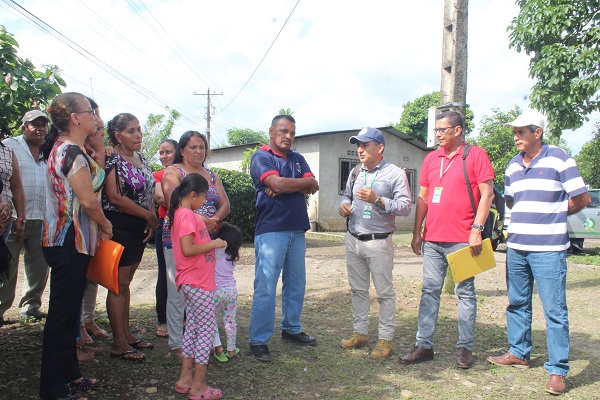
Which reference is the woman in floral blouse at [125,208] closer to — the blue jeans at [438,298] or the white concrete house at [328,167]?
the blue jeans at [438,298]

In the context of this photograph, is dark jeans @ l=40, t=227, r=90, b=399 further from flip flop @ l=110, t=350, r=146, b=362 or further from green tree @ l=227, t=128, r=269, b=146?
green tree @ l=227, t=128, r=269, b=146

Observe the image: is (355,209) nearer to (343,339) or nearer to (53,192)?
(343,339)

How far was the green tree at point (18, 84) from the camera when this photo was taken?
347 centimetres

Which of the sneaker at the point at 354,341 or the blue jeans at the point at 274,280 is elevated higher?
the blue jeans at the point at 274,280

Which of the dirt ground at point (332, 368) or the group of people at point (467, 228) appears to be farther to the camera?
the group of people at point (467, 228)

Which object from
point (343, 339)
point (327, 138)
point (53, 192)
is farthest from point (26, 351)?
point (327, 138)

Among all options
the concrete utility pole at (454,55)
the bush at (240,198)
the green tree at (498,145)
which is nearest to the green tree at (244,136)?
the green tree at (498,145)

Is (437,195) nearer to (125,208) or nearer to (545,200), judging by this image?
(545,200)

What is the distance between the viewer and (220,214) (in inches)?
166

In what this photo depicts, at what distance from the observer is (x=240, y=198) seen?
12.5m

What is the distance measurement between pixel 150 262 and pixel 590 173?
3130cm

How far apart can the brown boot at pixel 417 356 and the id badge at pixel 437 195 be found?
1311 mm

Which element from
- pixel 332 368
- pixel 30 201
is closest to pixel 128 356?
pixel 332 368

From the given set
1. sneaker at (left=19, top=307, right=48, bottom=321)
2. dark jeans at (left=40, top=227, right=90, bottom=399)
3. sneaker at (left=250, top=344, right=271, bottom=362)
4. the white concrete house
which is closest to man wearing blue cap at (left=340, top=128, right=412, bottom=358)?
sneaker at (left=250, top=344, right=271, bottom=362)
